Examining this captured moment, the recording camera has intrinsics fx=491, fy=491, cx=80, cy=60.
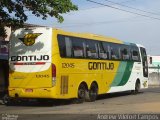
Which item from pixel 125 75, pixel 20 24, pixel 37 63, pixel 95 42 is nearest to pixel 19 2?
pixel 20 24

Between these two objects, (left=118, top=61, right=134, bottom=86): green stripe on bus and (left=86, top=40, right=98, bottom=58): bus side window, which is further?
(left=118, top=61, right=134, bottom=86): green stripe on bus

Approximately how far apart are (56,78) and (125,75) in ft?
25.8

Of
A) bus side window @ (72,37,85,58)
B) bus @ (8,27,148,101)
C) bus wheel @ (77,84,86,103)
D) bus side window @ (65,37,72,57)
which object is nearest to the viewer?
bus @ (8,27,148,101)

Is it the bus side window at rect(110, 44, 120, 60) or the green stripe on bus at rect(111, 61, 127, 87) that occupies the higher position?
the bus side window at rect(110, 44, 120, 60)

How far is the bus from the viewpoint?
837 inches

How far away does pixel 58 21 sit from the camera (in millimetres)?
21641

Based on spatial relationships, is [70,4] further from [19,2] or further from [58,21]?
[19,2]

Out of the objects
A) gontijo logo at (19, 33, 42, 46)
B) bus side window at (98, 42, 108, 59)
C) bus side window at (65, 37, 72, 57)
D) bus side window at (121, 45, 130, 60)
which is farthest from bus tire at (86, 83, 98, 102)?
gontijo logo at (19, 33, 42, 46)

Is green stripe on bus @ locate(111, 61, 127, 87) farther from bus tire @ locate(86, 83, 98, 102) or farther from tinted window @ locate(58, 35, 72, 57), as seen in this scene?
tinted window @ locate(58, 35, 72, 57)

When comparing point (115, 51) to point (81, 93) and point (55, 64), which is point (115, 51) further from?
point (55, 64)

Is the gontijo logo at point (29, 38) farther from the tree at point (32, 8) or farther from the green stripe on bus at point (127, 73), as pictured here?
the green stripe on bus at point (127, 73)

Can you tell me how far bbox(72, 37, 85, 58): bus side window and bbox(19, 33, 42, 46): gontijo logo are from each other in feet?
6.23

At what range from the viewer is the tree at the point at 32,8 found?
2138 centimetres

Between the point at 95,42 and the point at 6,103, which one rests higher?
the point at 95,42
